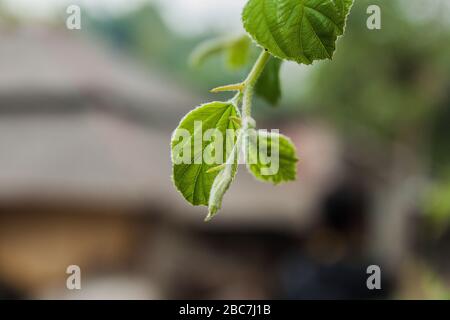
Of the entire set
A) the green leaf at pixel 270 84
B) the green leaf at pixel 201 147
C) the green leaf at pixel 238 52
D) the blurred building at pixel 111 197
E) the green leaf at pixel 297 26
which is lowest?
the green leaf at pixel 201 147

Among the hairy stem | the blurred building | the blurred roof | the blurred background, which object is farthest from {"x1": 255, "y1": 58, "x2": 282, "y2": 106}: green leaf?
the blurred roof

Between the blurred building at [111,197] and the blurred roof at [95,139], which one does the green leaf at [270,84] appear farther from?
the blurred roof at [95,139]

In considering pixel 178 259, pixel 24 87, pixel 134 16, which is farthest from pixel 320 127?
pixel 134 16

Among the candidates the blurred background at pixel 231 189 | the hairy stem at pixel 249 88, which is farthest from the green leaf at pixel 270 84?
the blurred background at pixel 231 189

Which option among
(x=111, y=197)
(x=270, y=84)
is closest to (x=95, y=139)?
(x=111, y=197)
